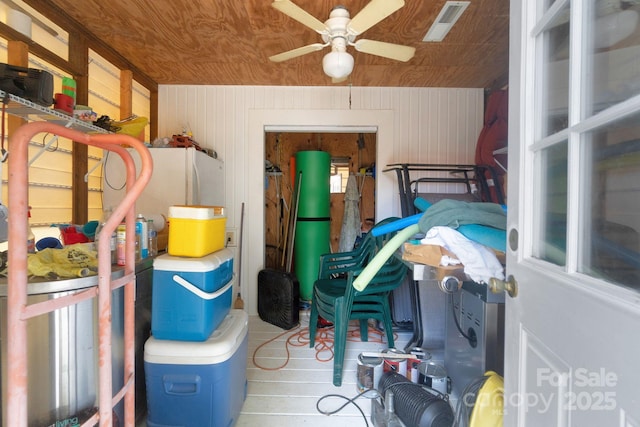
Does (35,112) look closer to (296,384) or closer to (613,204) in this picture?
(296,384)

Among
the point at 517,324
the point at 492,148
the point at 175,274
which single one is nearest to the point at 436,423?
the point at 517,324

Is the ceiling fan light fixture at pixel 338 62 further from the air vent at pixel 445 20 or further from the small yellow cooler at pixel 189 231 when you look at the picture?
the small yellow cooler at pixel 189 231

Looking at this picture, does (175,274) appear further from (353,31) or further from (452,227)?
(353,31)

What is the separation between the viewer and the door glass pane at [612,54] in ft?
1.82

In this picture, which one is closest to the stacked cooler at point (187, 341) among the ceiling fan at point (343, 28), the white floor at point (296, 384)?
the white floor at point (296, 384)

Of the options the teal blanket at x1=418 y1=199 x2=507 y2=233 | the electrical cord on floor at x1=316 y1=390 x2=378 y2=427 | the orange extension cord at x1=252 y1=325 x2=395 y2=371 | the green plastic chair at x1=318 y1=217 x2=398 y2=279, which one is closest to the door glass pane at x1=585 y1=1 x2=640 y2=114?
the teal blanket at x1=418 y1=199 x2=507 y2=233

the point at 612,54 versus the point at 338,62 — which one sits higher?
the point at 338,62

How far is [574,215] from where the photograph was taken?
665 millimetres

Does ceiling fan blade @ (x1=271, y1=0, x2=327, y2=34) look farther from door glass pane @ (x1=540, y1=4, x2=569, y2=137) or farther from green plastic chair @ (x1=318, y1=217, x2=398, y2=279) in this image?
green plastic chair @ (x1=318, y1=217, x2=398, y2=279)

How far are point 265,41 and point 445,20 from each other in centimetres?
122

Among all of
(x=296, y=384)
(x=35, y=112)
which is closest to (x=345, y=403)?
(x=296, y=384)

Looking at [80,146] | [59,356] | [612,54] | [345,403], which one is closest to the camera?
[612,54]

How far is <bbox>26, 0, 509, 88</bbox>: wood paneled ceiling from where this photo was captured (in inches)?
72.1

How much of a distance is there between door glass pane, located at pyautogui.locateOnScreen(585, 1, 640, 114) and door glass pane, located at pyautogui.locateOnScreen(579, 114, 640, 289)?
6 cm
